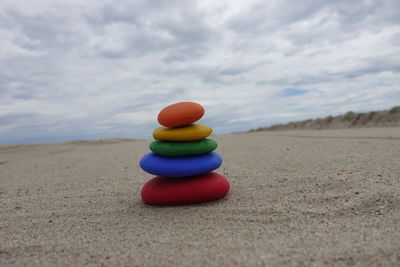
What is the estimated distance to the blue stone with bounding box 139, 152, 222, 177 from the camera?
12.5 ft

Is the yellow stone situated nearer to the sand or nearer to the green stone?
the green stone

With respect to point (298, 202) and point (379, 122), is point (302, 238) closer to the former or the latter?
point (298, 202)

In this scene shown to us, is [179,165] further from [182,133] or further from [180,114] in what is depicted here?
[180,114]

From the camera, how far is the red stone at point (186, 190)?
378cm

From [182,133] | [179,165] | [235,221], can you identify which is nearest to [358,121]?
[182,133]

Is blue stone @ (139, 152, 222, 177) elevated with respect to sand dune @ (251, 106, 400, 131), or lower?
lower

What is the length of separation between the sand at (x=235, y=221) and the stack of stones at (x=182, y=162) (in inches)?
6.3

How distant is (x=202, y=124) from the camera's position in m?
4.23

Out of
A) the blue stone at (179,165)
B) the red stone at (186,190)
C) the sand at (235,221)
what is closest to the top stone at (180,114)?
the blue stone at (179,165)

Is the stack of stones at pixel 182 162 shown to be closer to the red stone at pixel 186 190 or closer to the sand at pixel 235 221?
the red stone at pixel 186 190

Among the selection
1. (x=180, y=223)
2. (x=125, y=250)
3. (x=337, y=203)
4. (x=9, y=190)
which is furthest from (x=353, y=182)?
(x=9, y=190)

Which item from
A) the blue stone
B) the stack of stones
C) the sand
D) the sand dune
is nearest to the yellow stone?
the stack of stones

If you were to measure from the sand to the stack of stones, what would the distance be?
160 mm

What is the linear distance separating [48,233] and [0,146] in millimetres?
11757
